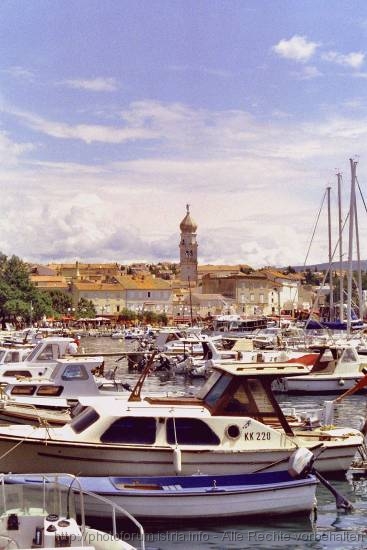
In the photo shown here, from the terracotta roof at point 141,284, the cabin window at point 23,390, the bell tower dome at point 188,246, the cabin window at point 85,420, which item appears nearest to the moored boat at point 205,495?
the cabin window at point 85,420

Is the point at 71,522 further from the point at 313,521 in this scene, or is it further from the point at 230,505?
the point at 313,521

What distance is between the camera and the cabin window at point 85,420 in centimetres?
1591

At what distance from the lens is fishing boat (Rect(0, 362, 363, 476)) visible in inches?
609

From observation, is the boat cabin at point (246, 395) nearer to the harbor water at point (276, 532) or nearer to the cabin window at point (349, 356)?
the harbor water at point (276, 532)

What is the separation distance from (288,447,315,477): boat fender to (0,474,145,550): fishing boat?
15.9ft

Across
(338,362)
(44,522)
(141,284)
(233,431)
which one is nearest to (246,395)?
(233,431)

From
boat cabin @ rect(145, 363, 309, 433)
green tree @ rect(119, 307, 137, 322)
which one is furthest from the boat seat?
green tree @ rect(119, 307, 137, 322)

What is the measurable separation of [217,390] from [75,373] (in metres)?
10.1

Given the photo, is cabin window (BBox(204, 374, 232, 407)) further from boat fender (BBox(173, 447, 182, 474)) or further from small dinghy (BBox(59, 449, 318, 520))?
small dinghy (BBox(59, 449, 318, 520))

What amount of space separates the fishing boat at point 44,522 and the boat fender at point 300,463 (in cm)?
484

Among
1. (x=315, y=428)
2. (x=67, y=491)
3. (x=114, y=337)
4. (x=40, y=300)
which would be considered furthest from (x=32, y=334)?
(x=67, y=491)

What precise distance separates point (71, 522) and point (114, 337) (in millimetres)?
89771

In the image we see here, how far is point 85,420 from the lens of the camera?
16.1 m

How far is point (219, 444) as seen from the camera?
51.2ft
